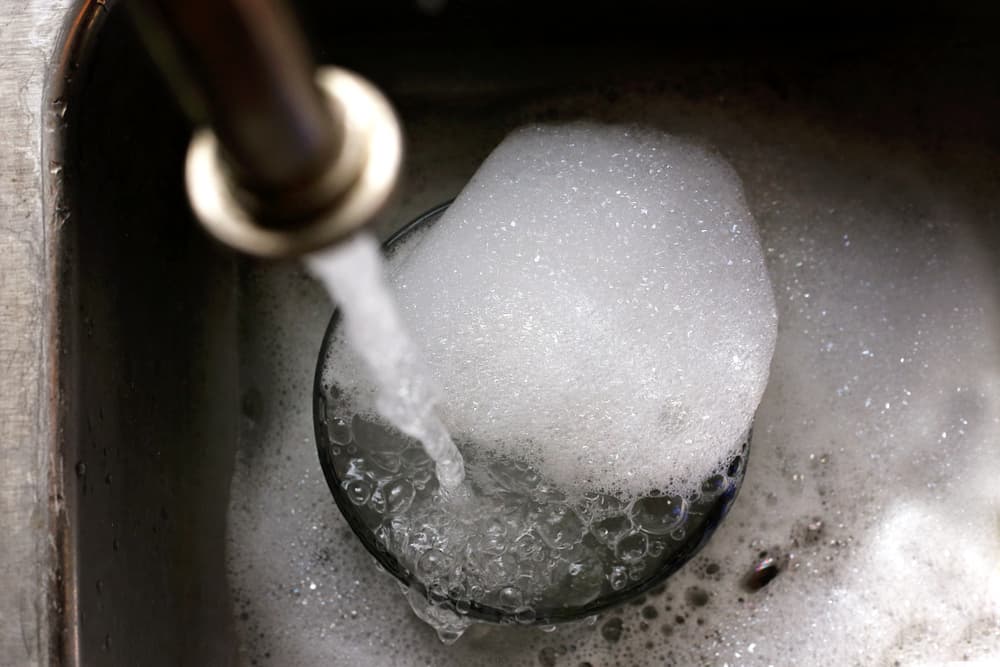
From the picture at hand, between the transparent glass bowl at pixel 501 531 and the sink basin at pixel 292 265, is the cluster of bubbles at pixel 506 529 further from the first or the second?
the sink basin at pixel 292 265

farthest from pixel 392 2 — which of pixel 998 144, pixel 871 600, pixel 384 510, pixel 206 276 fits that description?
pixel 871 600

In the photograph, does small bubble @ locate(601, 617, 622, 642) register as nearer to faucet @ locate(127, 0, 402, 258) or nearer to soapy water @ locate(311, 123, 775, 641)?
soapy water @ locate(311, 123, 775, 641)

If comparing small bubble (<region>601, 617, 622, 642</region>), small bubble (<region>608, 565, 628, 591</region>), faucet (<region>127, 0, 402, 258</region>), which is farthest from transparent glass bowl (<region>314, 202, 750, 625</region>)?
faucet (<region>127, 0, 402, 258</region>)

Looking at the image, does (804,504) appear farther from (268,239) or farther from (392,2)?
(268,239)

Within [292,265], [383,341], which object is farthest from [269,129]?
[292,265]

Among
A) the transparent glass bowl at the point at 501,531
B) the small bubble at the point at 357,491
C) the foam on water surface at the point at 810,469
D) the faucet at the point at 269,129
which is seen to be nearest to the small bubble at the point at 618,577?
the transparent glass bowl at the point at 501,531

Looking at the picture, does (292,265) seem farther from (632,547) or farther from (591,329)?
(632,547)
